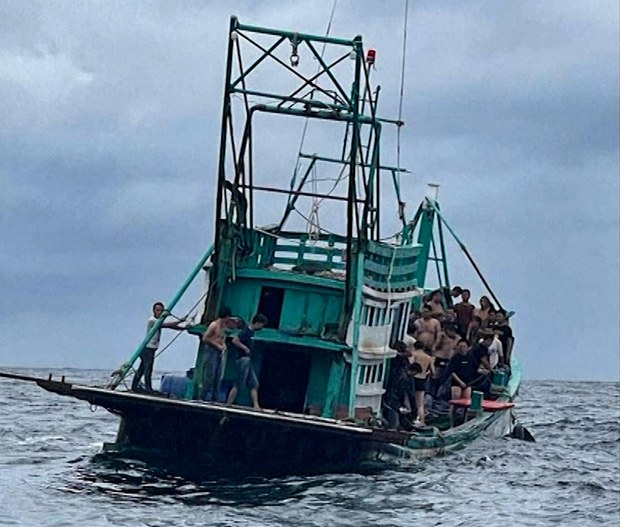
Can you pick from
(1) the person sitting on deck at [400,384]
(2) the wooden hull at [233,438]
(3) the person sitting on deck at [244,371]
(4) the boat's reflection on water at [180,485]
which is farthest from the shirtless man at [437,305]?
(4) the boat's reflection on water at [180,485]

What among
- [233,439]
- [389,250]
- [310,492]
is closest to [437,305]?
[389,250]

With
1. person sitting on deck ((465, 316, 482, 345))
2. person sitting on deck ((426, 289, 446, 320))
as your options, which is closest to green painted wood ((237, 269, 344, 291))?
person sitting on deck ((426, 289, 446, 320))

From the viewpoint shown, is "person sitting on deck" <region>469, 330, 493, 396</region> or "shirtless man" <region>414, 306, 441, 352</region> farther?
"person sitting on deck" <region>469, 330, 493, 396</region>

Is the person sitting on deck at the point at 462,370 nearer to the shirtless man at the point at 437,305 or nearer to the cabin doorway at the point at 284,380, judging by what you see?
the shirtless man at the point at 437,305

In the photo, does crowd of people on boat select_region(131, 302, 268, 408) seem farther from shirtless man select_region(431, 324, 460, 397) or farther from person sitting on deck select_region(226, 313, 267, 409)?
shirtless man select_region(431, 324, 460, 397)

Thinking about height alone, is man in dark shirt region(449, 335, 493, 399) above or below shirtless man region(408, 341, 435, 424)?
above

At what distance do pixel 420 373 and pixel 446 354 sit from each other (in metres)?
4.11

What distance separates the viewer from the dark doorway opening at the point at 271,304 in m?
28.6

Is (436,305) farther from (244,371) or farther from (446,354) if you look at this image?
(244,371)

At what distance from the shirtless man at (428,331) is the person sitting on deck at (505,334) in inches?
126

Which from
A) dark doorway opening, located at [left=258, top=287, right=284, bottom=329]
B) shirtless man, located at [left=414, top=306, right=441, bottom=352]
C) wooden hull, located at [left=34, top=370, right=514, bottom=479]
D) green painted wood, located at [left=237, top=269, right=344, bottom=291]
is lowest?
wooden hull, located at [left=34, top=370, right=514, bottom=479]

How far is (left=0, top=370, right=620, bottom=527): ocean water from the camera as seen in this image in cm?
2291

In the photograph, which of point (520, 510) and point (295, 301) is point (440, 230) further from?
point (520, 510)

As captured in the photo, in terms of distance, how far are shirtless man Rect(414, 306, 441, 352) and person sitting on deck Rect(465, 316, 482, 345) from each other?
2321 millimetres
